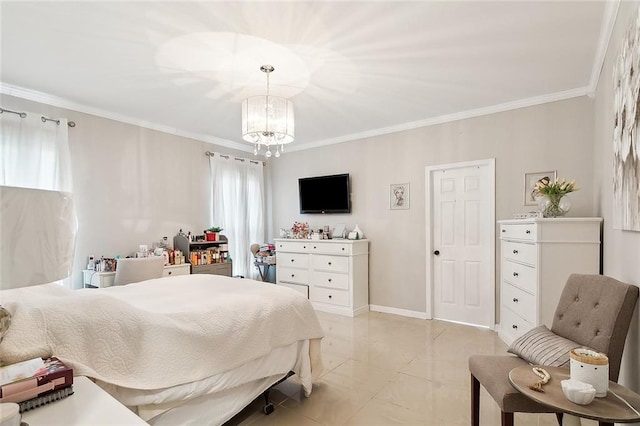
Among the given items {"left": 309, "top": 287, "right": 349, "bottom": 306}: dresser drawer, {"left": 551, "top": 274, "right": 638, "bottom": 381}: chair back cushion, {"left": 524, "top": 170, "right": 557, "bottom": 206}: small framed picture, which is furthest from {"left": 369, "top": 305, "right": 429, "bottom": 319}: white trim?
{"left": 551, "top": 274, "right": 638, "bottom": 381}: chair back cushion

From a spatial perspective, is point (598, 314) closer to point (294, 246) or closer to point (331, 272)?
point (331, 272)

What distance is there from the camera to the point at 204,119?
4.15 meters

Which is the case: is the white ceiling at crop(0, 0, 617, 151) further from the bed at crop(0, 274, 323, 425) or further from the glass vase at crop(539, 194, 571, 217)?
the bed at crop(0, 274, 323, 425)

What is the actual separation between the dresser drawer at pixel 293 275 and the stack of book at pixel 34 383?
155 inches

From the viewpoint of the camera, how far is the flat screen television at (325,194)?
4945 millimetres

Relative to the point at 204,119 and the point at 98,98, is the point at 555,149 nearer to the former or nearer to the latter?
the point at 204,119

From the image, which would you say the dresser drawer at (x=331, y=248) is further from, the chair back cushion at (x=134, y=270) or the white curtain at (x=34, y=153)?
the white curtain at (x=34, y=153)

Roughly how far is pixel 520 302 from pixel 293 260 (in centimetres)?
312

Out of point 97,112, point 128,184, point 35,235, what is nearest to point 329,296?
point 128,184

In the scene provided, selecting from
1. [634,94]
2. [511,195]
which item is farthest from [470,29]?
[511,195]

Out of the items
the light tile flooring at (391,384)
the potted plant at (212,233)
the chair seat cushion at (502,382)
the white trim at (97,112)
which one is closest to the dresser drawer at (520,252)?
the light tile flooring at (391,384)

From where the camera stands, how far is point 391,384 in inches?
99.9

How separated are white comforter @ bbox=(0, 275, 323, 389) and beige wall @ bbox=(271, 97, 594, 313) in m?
2.40

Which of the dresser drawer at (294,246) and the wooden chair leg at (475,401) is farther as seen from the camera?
the dresser drawer at (294,246)
